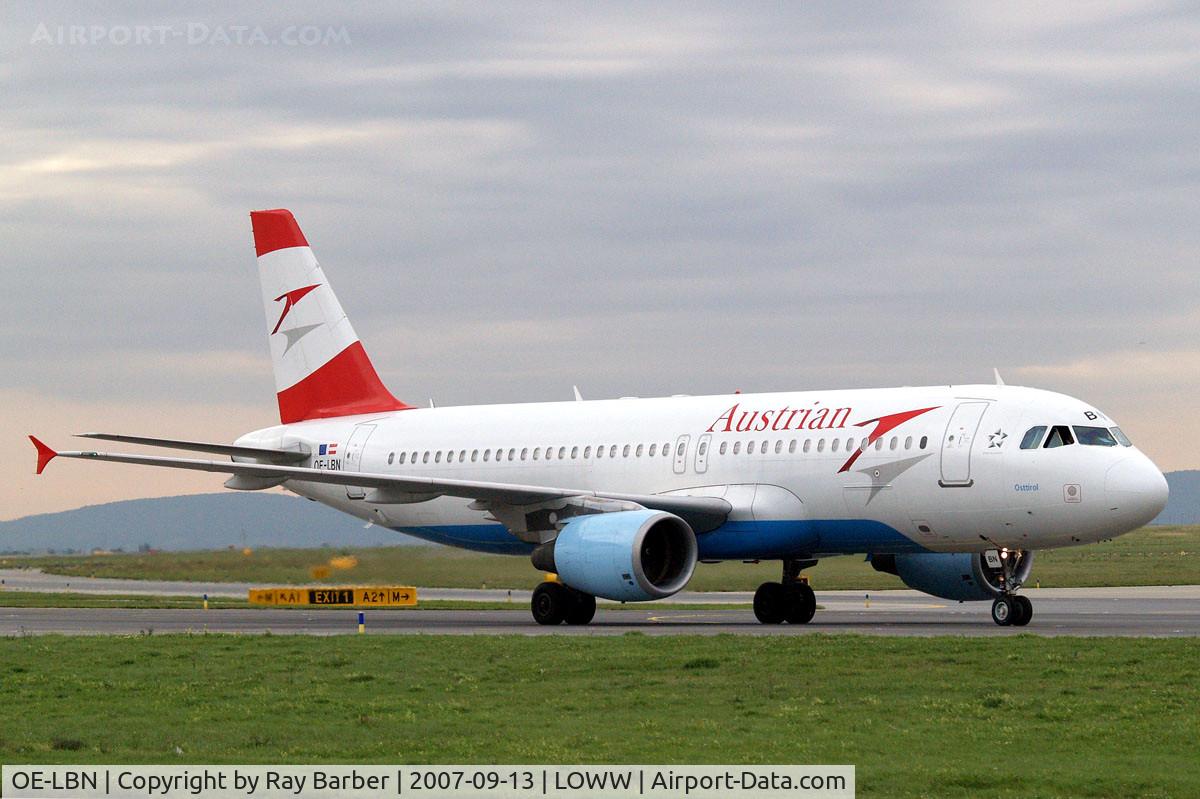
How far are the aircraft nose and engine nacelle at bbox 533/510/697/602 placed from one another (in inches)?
301

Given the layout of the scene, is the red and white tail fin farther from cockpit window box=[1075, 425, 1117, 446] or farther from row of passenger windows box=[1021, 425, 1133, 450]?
cockpit window box=[1075, 425, 1117, 446]

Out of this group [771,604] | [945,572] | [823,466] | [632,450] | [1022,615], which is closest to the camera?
[1022,615]

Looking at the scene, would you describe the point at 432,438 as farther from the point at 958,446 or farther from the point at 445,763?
the point at 445,763

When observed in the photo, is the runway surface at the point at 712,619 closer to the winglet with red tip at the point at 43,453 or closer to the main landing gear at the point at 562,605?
the main landing gear at the point at 562,605

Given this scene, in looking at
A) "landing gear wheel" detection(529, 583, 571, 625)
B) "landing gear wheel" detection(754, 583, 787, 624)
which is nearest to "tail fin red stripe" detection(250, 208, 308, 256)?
"landing gear wheel" detection(529, 583, 571, 625)

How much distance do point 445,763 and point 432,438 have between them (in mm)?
26323

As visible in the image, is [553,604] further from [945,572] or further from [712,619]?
[945,572]

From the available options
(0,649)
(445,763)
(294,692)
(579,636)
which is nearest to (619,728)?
(445,763)

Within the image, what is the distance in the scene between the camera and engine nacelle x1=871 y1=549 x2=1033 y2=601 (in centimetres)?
3506

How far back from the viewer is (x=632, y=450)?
36531 millimetres

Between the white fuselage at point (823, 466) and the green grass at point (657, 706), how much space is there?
6264 mm

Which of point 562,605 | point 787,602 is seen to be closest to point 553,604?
point 562,605

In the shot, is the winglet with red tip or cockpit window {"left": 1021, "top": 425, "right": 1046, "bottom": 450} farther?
the winglet with red tip

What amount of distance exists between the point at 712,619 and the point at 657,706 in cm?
1791
